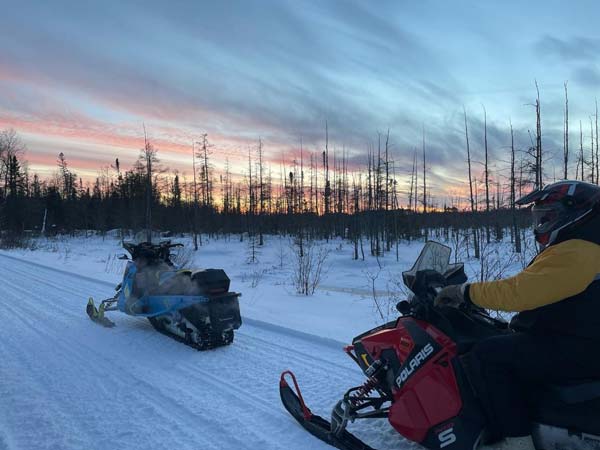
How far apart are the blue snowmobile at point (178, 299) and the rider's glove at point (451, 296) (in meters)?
3.32

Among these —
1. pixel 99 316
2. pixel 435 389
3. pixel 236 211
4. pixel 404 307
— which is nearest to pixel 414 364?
pixel 435 389

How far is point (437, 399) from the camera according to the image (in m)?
2.72

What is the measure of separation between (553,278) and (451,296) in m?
0.59

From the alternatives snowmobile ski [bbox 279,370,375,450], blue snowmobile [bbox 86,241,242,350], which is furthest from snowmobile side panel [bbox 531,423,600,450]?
blue snowmobile [bbox 86,241,242,350]

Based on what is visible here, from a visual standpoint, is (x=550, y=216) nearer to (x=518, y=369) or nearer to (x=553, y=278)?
Answer: (x=553, y=278)

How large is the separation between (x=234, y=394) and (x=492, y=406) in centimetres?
237

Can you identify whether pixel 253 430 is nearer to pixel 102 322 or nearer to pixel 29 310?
pixel 102 322

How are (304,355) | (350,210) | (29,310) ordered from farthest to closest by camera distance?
1. (350,210)
2. (29,310)
3. (304,355)

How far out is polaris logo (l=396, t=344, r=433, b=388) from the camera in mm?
2820

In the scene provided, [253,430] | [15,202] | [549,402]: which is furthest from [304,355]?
[15,202]

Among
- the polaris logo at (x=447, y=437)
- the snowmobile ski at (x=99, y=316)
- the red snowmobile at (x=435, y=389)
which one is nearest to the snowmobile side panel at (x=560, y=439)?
the red snowmobile at (x=435, y=389)

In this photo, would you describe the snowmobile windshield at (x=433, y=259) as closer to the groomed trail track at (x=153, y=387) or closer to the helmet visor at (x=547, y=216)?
the helmet visor at (x=547, y=216)

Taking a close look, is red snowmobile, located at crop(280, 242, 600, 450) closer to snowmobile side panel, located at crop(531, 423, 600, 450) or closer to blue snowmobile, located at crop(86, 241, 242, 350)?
snowmobile side panel, located at crop(531, 423, 600, 450)

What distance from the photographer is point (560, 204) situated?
239cm
